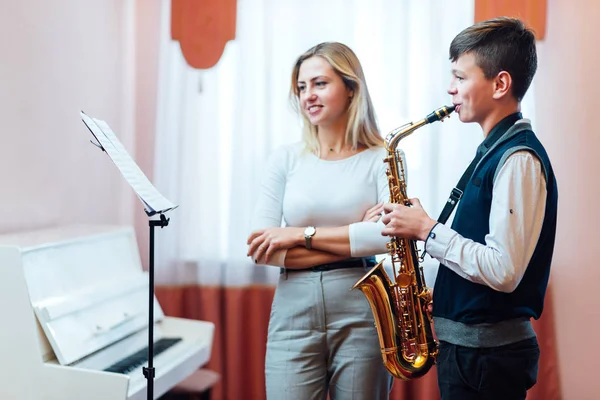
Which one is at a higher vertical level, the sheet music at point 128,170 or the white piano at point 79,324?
the sheet music at point 128,170

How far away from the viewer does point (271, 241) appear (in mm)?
1853

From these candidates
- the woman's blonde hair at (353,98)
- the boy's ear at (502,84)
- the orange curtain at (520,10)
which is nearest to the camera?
the boy's ear at (502,84)

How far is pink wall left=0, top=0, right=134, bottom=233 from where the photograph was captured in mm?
2471

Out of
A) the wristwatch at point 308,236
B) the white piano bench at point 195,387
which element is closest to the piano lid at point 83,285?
the white piano bench at point 195,387

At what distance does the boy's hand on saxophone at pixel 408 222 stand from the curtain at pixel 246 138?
1.48 m

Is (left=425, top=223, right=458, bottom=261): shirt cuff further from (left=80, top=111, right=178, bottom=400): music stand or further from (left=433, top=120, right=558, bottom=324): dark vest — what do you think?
(left=80, top=111, right=178, bottom=400): music stand

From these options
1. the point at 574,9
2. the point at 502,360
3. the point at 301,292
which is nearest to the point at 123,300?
the point at 301,292

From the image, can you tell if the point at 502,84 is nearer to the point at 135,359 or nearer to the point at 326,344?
the point at 326,344

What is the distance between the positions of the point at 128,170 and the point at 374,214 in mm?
760

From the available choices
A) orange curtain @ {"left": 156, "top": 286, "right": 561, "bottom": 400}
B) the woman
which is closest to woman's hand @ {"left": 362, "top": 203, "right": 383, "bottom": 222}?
the woman

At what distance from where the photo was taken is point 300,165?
2014 millimetres

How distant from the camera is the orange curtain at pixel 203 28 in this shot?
10.2 feet

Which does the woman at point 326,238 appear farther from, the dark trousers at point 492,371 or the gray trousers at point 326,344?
the dark trousers at point 492,371

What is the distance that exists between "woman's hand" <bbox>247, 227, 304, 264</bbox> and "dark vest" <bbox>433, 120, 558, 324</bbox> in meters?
0.55
